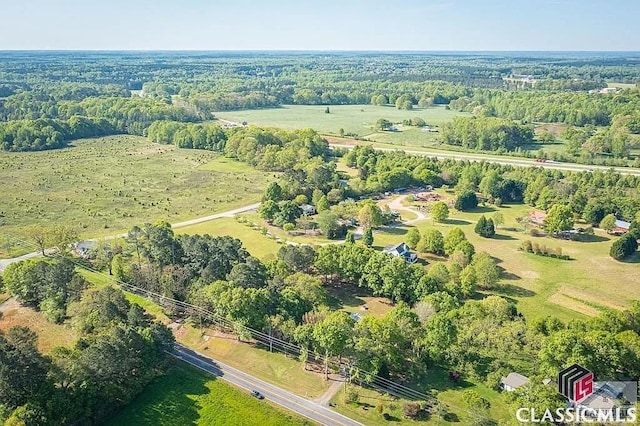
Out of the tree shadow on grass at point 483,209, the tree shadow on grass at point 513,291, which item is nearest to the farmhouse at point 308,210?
the tree shadow on grass at point 483,209

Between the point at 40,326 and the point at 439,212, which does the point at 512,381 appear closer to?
the point at 439,212

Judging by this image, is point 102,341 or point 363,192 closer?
point 102,341

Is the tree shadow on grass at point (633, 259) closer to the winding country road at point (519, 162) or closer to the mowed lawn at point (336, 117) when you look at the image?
the winding country road at point (519, 162)

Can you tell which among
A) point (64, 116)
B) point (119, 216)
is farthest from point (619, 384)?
point (64, 116)

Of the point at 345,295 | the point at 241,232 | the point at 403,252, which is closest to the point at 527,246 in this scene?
the point at 403,252

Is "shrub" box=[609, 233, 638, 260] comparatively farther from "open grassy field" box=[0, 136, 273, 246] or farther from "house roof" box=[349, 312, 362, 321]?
"open grassy field" box=[0, 136, 273, 246]

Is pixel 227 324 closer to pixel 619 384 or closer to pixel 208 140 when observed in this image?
pixel 619 384
